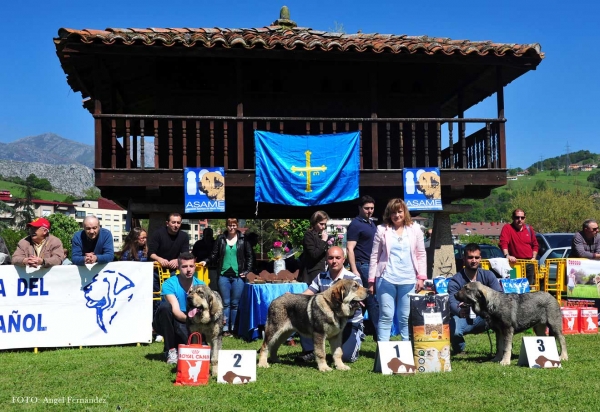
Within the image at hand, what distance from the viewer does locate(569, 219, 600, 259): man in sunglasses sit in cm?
A: 1163

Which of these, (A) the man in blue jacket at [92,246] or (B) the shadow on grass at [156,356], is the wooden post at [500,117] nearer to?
(A) the man in blue jacket at [92,246]

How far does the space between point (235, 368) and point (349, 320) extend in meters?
1.80

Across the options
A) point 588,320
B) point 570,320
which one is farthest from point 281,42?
point 588,320

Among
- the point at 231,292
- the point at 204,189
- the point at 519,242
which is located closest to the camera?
the point at 231,292

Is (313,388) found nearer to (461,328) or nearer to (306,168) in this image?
(461,328)

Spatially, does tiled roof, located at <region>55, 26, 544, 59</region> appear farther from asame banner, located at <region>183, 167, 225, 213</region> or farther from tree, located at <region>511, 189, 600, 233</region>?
tree, located at <region>511, 189, 600, 233</region>

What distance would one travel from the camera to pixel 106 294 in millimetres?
10047

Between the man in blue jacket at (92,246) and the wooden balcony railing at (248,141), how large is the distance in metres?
3.05

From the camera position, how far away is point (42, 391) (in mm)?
6637

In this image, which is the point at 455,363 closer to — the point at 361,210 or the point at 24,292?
the point at 361,210

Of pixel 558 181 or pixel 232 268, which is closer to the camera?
pixel 232 268

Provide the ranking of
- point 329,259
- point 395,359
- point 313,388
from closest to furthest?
A: point 313,388, point 395,359, point 329,259

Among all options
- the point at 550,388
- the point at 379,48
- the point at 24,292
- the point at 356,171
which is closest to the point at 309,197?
the point at 356,171

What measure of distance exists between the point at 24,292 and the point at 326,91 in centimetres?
820
